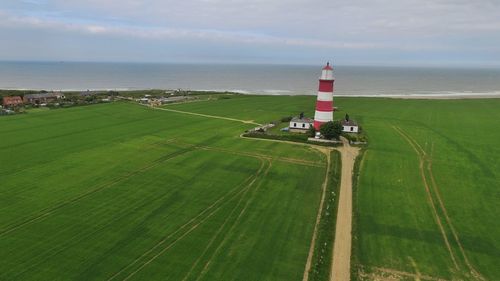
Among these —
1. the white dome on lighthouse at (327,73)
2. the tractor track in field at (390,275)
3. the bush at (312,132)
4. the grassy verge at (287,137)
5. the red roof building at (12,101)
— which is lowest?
the tractor track in field at (390,275)

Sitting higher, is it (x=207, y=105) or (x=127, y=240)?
(x=207, y=105)

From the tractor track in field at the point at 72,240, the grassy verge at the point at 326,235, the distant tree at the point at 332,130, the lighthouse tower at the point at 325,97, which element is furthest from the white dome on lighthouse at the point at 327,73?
the tractor track in field at the point at 72,240

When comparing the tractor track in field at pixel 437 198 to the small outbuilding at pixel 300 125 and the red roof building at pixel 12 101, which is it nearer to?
the small outbuilding at pixel 300 125

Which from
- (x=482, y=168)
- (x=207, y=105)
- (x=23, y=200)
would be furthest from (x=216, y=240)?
(x=207, y=105)

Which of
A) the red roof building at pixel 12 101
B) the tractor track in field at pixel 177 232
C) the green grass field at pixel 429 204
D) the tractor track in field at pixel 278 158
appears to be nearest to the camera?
the tractor track in field at pixel 177 232

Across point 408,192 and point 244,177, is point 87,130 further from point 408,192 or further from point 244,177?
point 408,192

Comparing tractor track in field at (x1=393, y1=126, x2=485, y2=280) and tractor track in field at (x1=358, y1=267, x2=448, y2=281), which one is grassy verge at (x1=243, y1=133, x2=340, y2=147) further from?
tractor track in field at (x1=358, y1=267, x2=448, y2=281)

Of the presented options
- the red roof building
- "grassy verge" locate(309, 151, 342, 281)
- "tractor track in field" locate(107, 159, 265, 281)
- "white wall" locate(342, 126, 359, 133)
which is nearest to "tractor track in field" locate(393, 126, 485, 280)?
"white wall" locate(342, 126, 359, 133)
